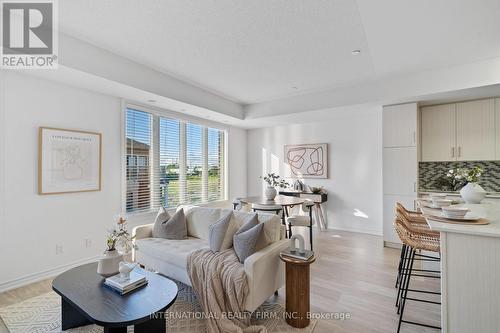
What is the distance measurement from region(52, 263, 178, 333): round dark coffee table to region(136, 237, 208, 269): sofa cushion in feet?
Result: 1.38

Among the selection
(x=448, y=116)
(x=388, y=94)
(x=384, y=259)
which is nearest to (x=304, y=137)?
(x=388, y=94)

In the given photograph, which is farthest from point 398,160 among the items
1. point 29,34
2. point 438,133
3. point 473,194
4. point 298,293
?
point 29,34

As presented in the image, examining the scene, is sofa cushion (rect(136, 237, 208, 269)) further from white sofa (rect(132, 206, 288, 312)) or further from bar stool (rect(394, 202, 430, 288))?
bar stool (rect(394, 202, 430, 288))

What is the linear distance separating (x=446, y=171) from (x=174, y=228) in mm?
4680

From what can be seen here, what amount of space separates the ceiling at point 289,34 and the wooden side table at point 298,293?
2.29 m

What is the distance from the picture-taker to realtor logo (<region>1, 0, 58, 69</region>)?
7.43 feet

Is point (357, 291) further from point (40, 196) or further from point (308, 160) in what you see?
point (40, 196)

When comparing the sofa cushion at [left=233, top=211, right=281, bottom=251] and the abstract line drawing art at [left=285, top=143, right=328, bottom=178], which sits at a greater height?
the abstract line drawing art at [left=285, top=143, right=328, bottom=178]

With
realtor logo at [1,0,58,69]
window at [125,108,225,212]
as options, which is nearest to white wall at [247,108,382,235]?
window at [125,108,225,212]

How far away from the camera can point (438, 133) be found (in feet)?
13.5

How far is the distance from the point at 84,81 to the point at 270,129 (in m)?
4.23

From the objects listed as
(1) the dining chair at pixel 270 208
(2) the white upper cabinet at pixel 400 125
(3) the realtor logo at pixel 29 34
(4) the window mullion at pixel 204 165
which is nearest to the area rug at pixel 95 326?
(1) the dining chair at pixel 270 208

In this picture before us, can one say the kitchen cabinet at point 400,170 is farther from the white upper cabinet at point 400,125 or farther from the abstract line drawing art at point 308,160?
the abstract line drawing art at point 308,160

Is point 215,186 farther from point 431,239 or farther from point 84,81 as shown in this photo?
point 431,239
